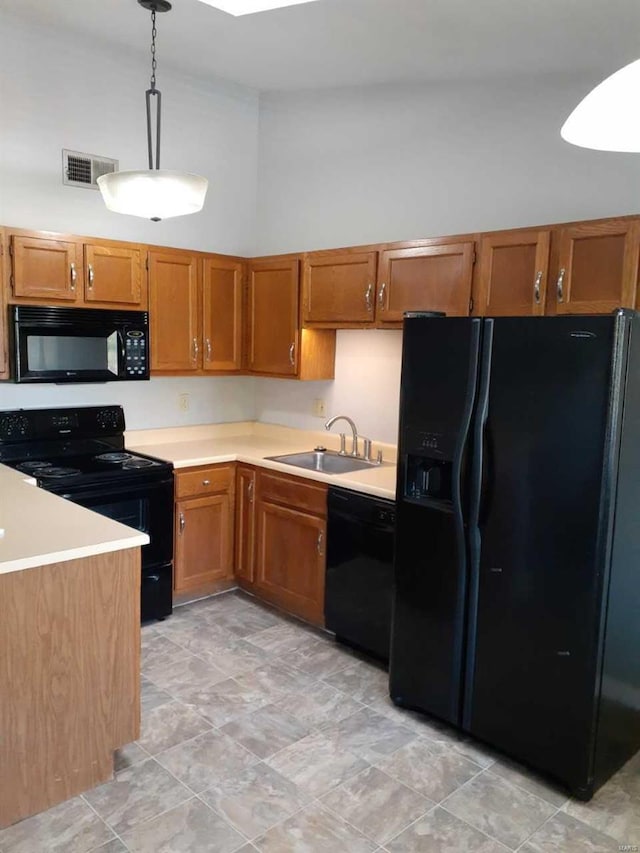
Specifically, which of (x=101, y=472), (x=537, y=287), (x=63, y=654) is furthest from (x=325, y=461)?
(x=63, y=654)

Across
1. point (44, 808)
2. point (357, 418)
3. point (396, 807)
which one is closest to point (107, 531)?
point (44, 808)

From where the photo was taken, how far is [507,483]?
2354 mm

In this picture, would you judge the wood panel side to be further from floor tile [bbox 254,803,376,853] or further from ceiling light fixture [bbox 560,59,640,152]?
ceiling light fixture [bbox 560,59,640,152]

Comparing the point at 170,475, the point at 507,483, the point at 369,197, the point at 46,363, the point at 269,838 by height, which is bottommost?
the point at 269,838

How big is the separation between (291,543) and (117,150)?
2.41m

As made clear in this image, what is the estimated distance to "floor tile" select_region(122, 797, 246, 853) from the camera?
200 cm

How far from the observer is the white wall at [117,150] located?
334cm

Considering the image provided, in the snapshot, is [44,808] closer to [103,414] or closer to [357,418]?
[103,414]

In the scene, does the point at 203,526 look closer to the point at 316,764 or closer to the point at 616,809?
the point at 316,764

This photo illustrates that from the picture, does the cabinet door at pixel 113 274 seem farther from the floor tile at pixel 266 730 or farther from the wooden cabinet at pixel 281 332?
the floor tile at pixel 266 730

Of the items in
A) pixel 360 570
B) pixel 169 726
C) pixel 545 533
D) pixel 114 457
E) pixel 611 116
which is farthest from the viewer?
pixel 114 457

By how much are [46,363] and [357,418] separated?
173cm

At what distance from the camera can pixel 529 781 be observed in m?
2.37

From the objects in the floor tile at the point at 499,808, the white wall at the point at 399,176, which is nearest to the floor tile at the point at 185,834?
the floor tile at the point at 499,808
